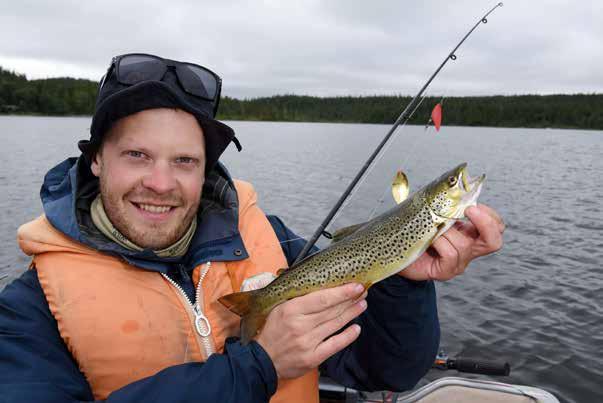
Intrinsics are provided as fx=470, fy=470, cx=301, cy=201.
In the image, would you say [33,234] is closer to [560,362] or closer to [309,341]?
[309,341]

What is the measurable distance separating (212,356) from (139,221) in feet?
Result: 3.45

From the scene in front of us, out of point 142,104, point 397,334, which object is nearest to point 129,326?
point 142,104

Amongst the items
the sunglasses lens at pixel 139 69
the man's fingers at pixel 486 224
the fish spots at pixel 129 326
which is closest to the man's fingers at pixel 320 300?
the man's fingers at pixel 486 224

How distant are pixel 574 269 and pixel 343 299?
40.2 feet

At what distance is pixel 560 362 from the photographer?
8617 millimetres

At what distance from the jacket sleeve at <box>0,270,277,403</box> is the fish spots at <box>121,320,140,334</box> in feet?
1.06

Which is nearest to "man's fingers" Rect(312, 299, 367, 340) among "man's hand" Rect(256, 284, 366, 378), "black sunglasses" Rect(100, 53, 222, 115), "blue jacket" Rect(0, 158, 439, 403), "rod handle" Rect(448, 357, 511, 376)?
"man's hand" Rect(256, 284, 366, 378)

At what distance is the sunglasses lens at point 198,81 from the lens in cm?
317

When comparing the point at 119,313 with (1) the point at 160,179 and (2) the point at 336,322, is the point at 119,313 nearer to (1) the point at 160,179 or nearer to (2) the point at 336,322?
(1) the point at 160,179

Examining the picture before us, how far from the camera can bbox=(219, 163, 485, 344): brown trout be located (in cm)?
289

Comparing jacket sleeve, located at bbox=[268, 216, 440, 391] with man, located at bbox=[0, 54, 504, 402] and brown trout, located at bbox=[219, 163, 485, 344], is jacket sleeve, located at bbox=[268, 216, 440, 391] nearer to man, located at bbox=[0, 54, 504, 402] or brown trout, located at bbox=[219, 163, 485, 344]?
man, located at bbox=[0, 54, 504, 402]

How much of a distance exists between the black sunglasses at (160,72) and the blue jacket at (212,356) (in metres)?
0.68

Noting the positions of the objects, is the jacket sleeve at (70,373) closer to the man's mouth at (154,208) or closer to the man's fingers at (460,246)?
the man's mouth at (154,208)

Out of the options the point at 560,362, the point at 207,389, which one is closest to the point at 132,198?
the point at 207,389
